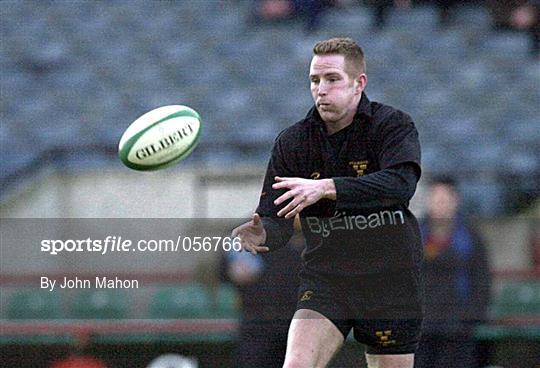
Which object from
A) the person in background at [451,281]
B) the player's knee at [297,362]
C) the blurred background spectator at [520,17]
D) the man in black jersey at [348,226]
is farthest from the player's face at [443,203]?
the blurred background spectator at [520,17]

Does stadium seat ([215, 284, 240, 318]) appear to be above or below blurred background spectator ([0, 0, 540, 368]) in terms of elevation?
below

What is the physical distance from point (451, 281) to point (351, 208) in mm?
2223

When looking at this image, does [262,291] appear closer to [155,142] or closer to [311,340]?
[155,142]

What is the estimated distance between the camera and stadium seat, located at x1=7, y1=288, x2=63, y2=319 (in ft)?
20.4

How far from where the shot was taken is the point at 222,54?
8.90m

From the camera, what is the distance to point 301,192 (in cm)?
341

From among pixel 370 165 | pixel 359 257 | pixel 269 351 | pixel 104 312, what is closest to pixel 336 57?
pixel 370 165

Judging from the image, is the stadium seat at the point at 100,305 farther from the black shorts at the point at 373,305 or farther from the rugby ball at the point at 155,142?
the black shorts at the point at 373,305

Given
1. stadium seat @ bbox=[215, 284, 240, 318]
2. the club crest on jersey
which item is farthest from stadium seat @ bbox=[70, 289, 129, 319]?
the club crest on jersey

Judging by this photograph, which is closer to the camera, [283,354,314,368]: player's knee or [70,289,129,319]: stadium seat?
[283,354,314,368]: player's knee

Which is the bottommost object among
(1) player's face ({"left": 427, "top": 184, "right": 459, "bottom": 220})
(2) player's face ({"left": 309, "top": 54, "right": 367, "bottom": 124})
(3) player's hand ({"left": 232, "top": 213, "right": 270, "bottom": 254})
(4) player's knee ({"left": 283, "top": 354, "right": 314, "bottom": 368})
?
(4) player's knee ({"left": 283, "top": 354, "right": 314, "bottom": 368})

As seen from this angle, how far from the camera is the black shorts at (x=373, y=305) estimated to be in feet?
12.6

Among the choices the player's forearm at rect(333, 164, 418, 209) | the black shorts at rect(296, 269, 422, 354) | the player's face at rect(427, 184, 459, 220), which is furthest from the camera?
the player's face at rect(427, 184, 459, 220)

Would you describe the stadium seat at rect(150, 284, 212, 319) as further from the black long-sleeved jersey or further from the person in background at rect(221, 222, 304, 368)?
the black long-sleeved jersey
